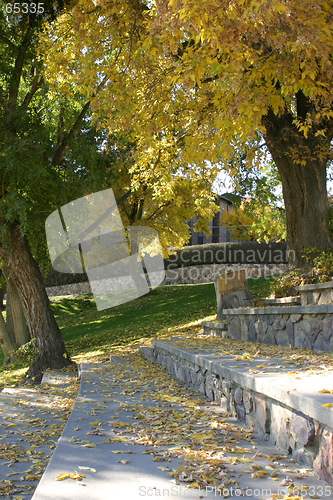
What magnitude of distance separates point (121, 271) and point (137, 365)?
15931 millimetres

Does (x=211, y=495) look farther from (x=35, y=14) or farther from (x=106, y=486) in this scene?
(x=35, y=14)

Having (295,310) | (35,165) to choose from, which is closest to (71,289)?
(35,165)

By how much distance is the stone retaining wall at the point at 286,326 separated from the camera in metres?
4.32

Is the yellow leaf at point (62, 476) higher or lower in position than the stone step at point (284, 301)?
lower

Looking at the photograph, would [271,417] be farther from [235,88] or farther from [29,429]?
[235,88]

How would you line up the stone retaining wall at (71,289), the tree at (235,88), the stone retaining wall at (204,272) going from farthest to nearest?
the stone retaining wall at (71,289)
the stone retaining wall at (204,272)
the tree at (235,88)

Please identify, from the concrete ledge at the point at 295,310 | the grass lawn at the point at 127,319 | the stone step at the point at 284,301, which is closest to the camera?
the concrete ledge at the point at 295,310

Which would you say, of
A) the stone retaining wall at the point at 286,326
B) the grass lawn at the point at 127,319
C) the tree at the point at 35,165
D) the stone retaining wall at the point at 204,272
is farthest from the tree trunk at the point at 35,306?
the stone retaining wall at the point at 204,272

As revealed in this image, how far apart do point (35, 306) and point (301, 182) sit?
590 cm

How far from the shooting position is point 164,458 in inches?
102

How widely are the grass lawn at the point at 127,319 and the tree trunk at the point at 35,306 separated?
0.94 meters

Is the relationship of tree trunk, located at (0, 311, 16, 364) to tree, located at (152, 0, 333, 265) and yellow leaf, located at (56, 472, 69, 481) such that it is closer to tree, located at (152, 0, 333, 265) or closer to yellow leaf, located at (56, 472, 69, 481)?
tree, located at (152, 0, 333, 265)

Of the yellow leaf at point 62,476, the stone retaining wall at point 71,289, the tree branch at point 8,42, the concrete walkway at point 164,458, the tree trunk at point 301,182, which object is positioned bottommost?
the stone retaining wall at point 71,289

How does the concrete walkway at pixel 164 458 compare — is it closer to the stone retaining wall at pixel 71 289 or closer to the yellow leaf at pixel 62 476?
the yellow leaf at pixel 62 476
